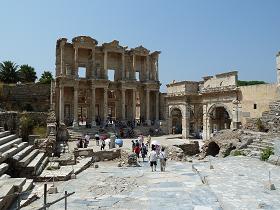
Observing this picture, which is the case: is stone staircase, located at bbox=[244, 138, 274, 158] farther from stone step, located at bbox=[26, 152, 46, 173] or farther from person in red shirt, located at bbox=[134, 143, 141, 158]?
stone step, located at bbox=[26, 152, 46, 173]

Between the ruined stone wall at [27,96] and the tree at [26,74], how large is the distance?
25.9ft

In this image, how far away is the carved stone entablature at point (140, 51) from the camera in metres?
41.4

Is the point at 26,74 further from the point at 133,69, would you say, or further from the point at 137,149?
the point at 137,149

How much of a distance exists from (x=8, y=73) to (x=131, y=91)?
1882 cm

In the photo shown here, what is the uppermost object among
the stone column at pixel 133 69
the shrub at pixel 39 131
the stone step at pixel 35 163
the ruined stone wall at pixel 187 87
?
the stone column at pixel 133 69

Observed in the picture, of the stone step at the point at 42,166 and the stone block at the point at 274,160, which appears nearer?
the stone step at the point at 42,166

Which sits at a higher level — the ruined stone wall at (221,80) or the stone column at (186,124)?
the ruined stone wall at (221,80)

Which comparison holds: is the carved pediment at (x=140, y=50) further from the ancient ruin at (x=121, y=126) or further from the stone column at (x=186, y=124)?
the stone column at (x=186, y=124)

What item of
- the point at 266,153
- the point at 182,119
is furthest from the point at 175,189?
the point at 182,119

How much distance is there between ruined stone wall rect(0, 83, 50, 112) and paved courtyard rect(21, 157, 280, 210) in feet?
91.5

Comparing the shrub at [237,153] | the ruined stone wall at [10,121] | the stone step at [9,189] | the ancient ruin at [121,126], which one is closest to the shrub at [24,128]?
the ancient ruin at [121,126]

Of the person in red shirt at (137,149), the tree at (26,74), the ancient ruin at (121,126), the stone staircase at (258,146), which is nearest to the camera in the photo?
the ancient ruin at (121,126)

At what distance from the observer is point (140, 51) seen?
137 ft

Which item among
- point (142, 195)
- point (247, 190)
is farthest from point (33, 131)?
point (247, 190)
